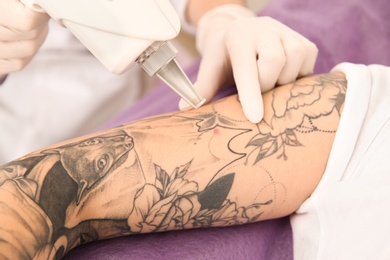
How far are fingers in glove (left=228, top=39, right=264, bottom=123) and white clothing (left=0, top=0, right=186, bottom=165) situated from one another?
0.54m

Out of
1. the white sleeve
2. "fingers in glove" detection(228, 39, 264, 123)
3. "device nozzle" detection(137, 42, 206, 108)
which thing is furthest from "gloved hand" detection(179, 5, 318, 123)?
the white sleeve

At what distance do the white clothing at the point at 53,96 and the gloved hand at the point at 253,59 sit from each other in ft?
1.40

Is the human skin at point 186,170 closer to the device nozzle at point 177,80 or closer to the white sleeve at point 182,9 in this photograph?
the device nozzle at point 177,80

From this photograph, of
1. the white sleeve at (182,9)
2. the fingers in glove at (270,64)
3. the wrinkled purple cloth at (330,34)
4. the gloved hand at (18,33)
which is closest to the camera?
the gloved hand at (18,33)

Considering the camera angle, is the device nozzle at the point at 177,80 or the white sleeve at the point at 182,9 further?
the white sleeve at the point at 182,9

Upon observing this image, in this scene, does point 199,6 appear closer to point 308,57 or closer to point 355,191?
point 308,57

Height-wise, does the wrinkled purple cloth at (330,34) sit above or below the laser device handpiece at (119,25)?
below

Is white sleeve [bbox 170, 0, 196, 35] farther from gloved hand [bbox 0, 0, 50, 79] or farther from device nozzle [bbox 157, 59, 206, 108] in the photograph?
device nozzle [bbox 157, 59, 206, 108]

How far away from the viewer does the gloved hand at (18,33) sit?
0.75 meters

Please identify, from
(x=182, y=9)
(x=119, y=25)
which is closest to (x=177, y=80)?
(x=119, y=25)

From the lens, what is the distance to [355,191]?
0.72m

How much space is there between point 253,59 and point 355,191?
30 cm

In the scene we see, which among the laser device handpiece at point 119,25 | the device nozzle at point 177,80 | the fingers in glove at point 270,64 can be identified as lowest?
the fingers in glove at point 270,64

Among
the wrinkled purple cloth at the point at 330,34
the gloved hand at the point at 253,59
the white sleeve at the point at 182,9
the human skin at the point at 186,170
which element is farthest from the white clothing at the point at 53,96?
the human skin at the point at 186,170
